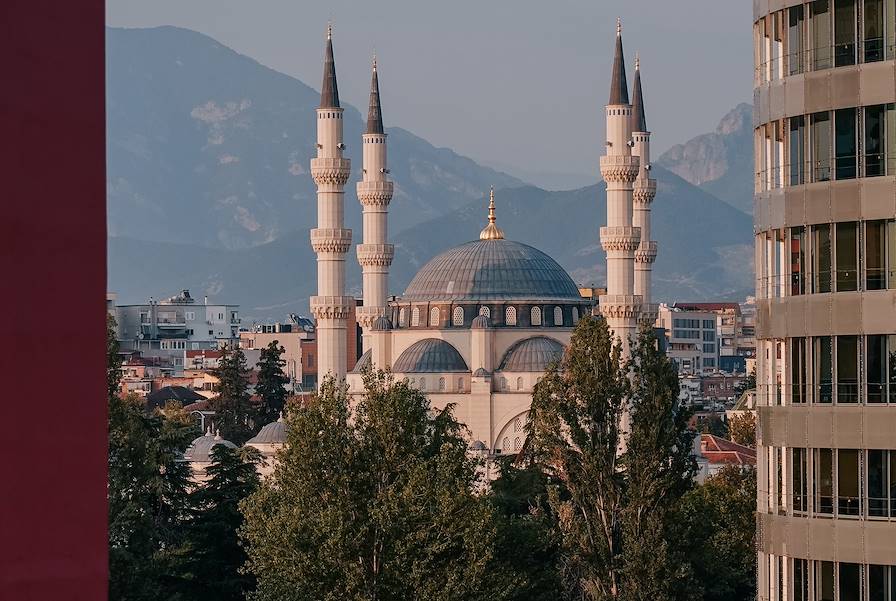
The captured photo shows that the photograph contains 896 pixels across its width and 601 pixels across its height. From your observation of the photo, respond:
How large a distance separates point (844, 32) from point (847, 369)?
158 inches

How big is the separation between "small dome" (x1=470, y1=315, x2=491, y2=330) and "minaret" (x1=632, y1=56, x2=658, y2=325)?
7.82 metres

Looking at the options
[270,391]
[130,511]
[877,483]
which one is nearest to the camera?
[877,483]

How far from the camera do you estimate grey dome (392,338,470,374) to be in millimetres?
Result: 96250

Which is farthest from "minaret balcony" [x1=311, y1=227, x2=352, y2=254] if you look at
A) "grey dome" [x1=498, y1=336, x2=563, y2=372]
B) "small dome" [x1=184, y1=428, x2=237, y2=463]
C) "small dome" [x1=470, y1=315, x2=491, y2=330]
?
"grey dome" [x1=498, y1=336, x2=563, y2=372]

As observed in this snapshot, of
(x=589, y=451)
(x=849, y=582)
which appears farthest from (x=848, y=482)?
(x=589, y=451)

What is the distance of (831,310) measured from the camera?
2255 centimetres

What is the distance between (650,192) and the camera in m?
100

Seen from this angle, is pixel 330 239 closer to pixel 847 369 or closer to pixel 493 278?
pixel 493 278

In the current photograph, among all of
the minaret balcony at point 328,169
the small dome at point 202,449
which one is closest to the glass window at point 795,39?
the small dome at point 202,449

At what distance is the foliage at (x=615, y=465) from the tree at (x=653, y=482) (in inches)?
0.7

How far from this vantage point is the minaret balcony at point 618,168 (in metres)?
88.9

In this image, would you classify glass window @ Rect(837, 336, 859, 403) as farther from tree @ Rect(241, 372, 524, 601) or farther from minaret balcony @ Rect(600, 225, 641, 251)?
minaret balcony @ Rect(600, 225, 641, 251)

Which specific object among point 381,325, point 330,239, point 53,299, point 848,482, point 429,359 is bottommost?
point 848,482

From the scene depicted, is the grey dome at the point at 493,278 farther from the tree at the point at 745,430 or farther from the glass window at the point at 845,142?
the glass window at the point at 845,142
